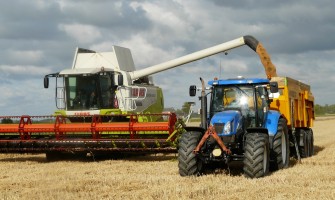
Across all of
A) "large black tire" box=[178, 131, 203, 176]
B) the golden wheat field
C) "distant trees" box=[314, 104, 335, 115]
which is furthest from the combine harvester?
"distant trees" box=[314, 104, 335, 115]

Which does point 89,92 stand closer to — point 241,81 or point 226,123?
point 241,81

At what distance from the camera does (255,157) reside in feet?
27.5

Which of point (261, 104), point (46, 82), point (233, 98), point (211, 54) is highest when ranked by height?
point (211, 54)

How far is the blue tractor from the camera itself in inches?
336

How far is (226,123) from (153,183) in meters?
1.66

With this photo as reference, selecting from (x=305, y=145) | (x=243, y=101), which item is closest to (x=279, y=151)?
(x=243, y=101)

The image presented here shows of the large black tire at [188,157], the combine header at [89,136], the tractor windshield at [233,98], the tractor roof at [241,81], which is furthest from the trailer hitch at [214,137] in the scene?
the combine header at [89,136]

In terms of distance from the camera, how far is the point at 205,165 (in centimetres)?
985

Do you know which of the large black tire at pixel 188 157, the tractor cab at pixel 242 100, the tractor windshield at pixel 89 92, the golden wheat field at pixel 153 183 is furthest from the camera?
the tractor windshield at pixel 89 92

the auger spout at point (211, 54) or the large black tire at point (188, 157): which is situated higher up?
the auger spout at point (211, 54)

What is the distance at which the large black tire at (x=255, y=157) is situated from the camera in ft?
27.3

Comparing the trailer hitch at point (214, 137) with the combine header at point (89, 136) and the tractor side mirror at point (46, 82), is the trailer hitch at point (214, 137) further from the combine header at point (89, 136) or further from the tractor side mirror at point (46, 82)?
the tractor side mirror at point (46, 82)

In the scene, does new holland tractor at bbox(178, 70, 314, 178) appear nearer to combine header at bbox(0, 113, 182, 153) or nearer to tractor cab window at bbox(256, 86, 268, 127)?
tractor cab window at bbox(256, 86, 268, 127)

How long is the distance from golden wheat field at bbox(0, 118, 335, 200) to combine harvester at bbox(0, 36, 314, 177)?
0.48 m
